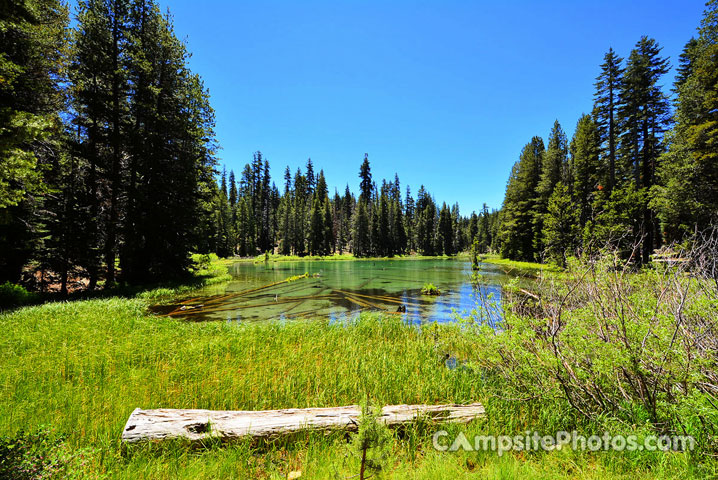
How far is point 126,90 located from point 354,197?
258ft

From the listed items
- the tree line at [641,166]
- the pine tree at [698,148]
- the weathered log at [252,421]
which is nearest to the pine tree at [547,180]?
the tree line at [641,166]

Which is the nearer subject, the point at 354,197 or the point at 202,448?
the point at 202,448

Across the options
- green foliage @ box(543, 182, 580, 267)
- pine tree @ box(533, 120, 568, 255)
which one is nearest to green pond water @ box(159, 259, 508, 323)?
green foliage @ box(543, 182, 580, 267)

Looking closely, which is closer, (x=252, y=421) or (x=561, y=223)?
(x=252, y=421)

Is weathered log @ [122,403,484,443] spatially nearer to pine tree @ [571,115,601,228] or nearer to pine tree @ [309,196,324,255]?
pine tree @ [571,115,601,228]

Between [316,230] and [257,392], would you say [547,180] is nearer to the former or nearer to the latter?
[257,392]

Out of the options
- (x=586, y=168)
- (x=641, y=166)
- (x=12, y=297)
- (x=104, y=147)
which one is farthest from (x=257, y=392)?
(x=641, y=166)

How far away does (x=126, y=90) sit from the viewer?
17781 millimetres

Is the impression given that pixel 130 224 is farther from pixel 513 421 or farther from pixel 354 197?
pixel 354 197

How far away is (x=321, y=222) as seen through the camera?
220 ft

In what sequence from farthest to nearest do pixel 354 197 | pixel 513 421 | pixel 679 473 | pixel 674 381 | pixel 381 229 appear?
1. pixel 354 197
2. pixel 381 229
3. pixel 513 421
4. pixel 674 381
5. pixel 679 473

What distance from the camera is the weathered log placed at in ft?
11.5

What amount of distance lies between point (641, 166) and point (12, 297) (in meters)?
52.2

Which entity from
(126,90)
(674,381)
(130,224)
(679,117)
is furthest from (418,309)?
(679,117)
